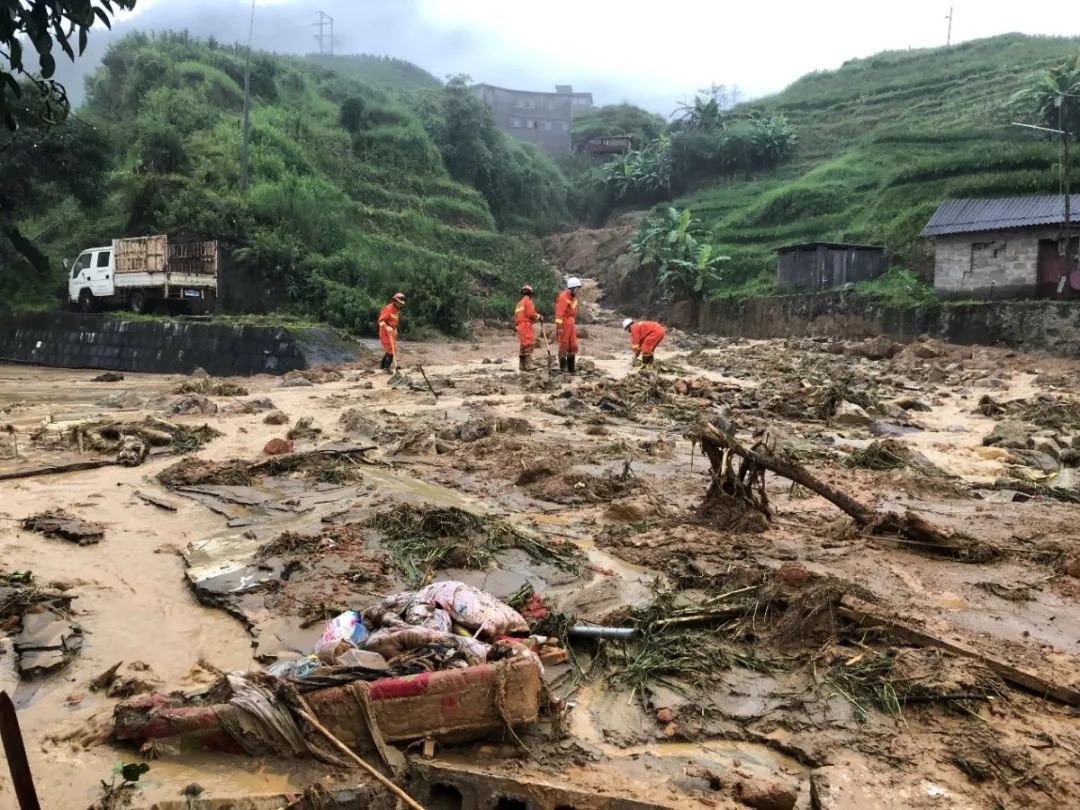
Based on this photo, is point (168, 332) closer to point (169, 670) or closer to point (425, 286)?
point (425, 286)

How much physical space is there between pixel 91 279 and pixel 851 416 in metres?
20.3

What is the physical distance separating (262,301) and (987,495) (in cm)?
2132

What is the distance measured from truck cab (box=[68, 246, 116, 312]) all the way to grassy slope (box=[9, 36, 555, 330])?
1.29m

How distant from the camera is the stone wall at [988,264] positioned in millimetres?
24078

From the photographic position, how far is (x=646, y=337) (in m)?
15.8

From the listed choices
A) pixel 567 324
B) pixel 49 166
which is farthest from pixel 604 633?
pixel 49 166

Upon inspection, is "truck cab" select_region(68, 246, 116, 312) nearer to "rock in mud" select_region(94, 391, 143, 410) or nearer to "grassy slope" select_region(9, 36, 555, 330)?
"grassy slope" select_region(9, 36, 555, 330)

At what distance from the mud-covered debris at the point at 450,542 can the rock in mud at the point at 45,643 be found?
1.84 m

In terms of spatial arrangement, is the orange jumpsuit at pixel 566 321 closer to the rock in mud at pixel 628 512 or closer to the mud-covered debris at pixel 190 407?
the mud-covered debris at pixel 190 407

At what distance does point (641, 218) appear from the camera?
45.0 metres

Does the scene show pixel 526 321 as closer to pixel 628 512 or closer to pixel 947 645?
pixel 628 512

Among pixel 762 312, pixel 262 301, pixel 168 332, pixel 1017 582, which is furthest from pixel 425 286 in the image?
pixel 1017 582

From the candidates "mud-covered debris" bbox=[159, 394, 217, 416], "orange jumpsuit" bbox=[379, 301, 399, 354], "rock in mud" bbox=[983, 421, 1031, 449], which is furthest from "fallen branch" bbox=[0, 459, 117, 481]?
"rock in mud" bbox=[983, 421, 1031, 449]

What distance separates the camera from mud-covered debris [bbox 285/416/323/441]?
31.7 feet
